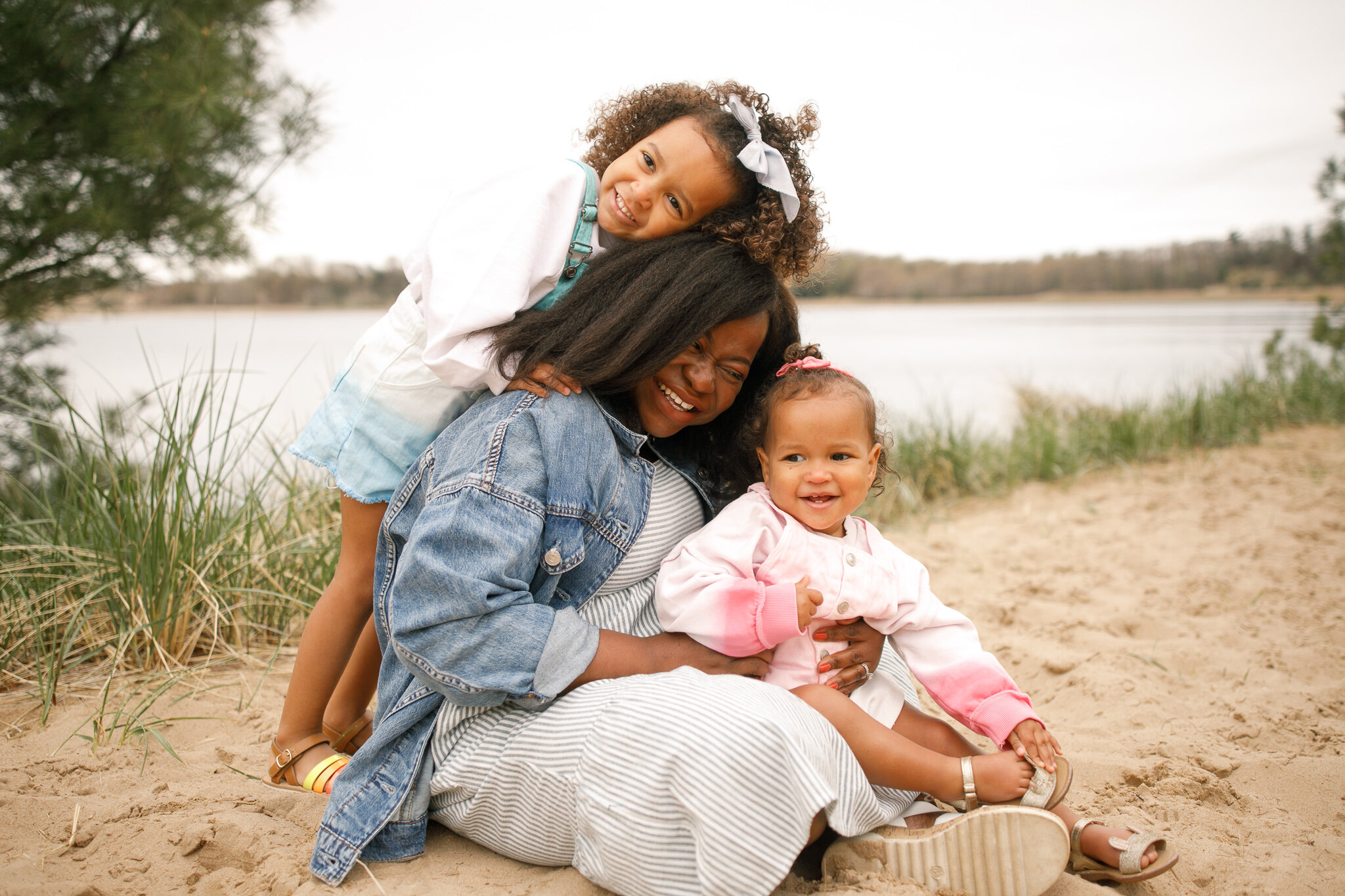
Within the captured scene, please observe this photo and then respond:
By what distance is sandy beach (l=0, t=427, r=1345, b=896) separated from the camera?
5.60 feet

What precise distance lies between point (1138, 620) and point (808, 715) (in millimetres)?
2309

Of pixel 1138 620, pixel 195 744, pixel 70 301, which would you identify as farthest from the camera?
pixel 70 301

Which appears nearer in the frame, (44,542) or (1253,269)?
(44,542)

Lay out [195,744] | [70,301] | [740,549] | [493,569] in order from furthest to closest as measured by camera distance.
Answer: [70,301] → [195,744] → [740,549] → [493,569]

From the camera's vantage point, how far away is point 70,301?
166 inches

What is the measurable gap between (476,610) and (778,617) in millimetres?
612

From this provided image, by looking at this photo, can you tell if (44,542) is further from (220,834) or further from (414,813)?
(414,813)

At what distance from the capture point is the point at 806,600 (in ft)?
5.87

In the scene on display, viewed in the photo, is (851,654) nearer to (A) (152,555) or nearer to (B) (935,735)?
(B) (935,735)

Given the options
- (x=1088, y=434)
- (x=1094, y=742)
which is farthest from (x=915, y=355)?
(x=1094, y=742)

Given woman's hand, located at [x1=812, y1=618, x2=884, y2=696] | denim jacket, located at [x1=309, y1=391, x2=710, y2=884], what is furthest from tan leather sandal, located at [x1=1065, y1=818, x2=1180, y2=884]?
denim jacket, located at [x1=309, y1=391, x2=710, y2=884]

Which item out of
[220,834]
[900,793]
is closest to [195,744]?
[220,834]

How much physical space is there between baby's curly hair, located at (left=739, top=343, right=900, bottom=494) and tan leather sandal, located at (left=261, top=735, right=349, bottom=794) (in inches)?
51.9

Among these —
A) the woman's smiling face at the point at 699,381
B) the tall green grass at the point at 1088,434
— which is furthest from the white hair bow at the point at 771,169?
the tall green grass at the point at 1088,434
